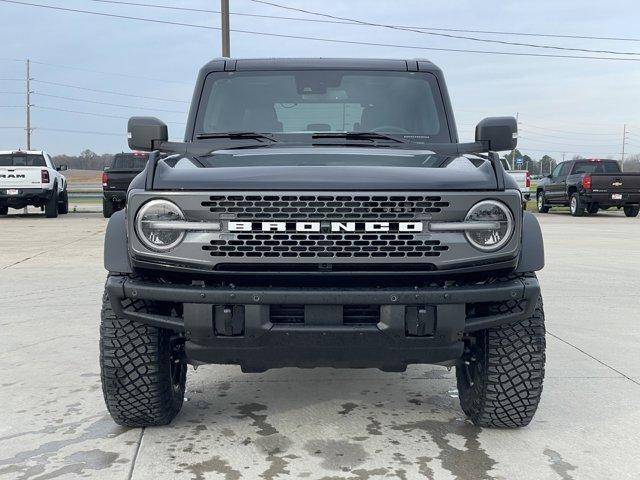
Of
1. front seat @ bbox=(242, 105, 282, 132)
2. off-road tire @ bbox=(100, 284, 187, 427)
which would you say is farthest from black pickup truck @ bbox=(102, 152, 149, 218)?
off-road tire @ bbox=(100, 284, 187, 427)

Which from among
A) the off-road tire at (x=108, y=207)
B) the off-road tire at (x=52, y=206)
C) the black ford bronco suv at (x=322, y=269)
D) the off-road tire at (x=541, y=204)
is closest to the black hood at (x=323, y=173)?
the black ford bronco suv at (x=322, y=269)

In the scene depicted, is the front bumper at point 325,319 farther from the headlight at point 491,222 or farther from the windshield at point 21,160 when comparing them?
the windshield at point 21,160

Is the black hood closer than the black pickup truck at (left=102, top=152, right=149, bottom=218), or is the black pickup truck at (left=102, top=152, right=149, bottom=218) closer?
the black hood

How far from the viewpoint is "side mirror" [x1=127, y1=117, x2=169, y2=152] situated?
4.43 metres

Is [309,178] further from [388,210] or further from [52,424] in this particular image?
[52,424]

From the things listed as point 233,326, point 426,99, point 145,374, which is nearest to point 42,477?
point 145,374

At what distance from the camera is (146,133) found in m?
4.43

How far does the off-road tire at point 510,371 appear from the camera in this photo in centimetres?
339

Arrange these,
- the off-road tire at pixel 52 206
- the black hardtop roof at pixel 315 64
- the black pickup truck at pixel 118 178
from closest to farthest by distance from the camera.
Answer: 1. the black hardtop roof at pixel 315 64
2. the black pickup truck at pixel 118 178
3. the off-road tire at pixel 52 206

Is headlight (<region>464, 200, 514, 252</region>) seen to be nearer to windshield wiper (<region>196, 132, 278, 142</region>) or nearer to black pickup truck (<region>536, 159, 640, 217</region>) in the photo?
windshield wiper (<region>196, 132, 278, 142</region>)

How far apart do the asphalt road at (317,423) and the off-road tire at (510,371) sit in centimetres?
13

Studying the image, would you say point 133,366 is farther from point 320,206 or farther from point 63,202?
point 63,202

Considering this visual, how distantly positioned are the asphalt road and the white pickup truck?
1435cm

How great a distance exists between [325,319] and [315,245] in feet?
1.03
